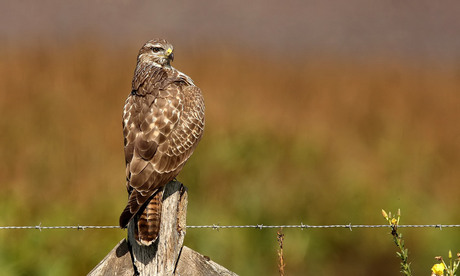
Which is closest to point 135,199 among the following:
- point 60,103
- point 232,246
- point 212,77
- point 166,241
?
point 166,241

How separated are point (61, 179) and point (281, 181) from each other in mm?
1941

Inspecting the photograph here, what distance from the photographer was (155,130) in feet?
16.7

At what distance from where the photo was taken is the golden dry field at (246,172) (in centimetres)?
655

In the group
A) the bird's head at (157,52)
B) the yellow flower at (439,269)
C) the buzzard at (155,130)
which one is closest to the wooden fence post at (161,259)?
the buzzard at (155,130)

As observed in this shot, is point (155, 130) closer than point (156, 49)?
Yes

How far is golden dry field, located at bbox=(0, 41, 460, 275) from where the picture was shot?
655cm

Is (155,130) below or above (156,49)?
below

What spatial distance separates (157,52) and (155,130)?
95 centimetres

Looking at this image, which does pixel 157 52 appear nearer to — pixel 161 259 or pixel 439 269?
pixel 161 259

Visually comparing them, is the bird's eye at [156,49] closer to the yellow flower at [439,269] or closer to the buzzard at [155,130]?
the buzzard at [155,130]

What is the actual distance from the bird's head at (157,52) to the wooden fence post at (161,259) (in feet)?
5.60

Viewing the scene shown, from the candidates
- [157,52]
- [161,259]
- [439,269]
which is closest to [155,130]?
[157,52]

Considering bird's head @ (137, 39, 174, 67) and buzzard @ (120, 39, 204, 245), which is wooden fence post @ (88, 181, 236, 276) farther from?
bird's head @ (137, 39, 174, 67)

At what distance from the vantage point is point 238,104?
354 inches
